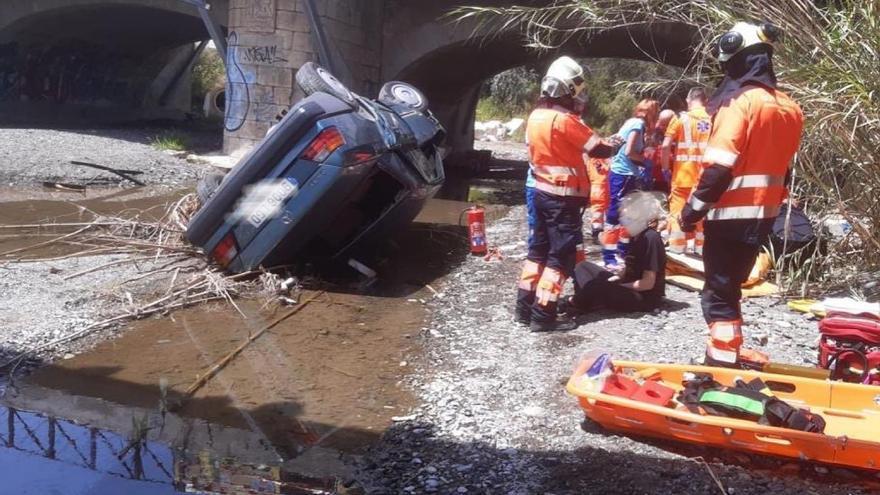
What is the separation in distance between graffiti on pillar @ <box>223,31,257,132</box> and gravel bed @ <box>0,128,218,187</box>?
101 centimetres

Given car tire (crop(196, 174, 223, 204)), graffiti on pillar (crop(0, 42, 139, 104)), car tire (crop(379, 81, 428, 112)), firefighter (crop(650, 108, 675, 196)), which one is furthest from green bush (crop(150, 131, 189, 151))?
firefighter (crop(650, 108, 675, 196))

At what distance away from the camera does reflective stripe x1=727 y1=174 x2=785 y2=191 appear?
3721 mm

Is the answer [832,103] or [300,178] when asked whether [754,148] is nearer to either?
[832,103]

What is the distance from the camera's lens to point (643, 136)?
6.70 metres

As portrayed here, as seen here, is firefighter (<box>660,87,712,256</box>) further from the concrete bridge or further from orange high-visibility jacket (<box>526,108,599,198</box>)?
the concrete bridge

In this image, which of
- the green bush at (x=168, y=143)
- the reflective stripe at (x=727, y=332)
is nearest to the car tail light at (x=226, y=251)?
the reflective stripe at (x=727, y=332)

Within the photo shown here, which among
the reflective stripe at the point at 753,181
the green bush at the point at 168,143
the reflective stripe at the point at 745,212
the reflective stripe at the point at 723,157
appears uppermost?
the reflective stripe at the point at 723,157

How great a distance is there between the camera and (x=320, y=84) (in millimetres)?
5785

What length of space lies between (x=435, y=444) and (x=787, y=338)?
2548mm

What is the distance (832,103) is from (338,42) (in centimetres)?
941

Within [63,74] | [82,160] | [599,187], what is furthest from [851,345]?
[63,74]

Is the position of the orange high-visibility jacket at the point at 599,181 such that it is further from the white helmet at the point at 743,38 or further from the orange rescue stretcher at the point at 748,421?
the orange rescue stretcher at the point at 748,421

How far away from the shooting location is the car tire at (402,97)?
692 cm

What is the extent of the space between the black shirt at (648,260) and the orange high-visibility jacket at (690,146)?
180 centimetres
